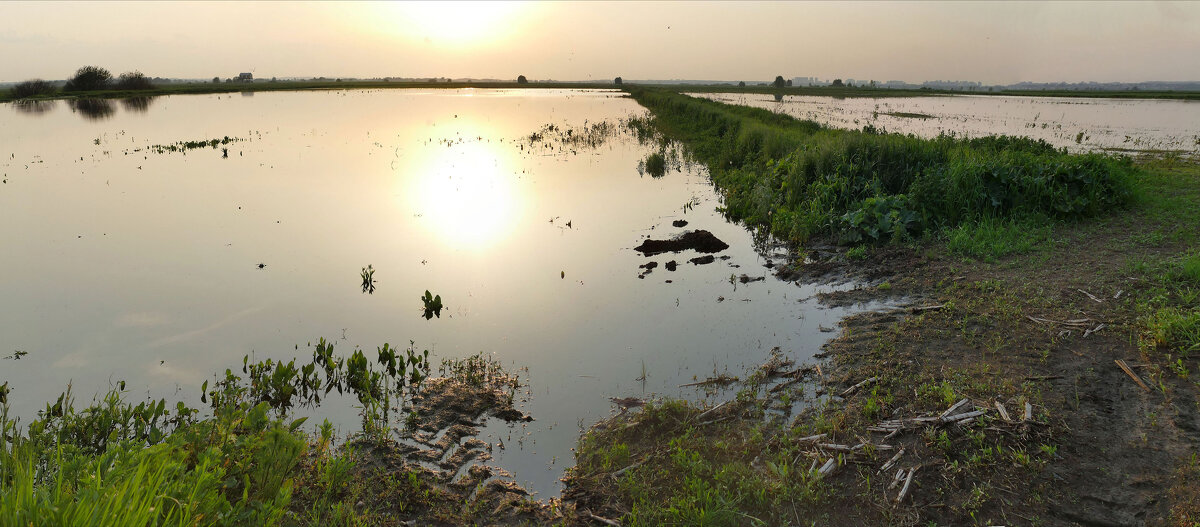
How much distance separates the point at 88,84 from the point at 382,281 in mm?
98905

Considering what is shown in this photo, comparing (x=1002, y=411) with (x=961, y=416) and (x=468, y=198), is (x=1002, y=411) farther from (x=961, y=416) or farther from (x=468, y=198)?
(x=468, y=198)

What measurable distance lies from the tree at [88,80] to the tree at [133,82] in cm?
162

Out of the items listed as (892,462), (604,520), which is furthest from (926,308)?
(604,520)

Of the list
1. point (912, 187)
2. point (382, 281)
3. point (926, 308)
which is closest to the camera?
point (926, 308)

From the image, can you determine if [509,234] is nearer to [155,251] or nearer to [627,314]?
[627,314]

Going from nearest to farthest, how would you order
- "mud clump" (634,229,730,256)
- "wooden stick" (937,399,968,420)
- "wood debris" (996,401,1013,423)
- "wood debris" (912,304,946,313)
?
"wood debris" (996,401,1013,423)
"wooden stick" (937,399,968,420)
"wood debris" (912,304,946,313)
"mud clump" (634,229,730,256)

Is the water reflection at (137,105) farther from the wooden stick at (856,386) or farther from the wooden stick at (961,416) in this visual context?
the wooden stick at (961,416)

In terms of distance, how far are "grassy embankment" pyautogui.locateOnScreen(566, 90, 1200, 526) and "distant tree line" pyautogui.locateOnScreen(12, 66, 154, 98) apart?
90.4 meters

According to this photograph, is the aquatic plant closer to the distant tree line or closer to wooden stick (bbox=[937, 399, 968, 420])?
wooden stick (bbox=[937, 399, 968, 420])

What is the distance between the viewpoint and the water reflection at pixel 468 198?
12.5 m

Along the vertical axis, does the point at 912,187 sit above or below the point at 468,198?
above

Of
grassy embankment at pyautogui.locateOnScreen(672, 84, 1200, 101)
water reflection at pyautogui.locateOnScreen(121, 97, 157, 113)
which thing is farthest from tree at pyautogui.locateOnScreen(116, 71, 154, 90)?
grassy embankment at pyautogui.locateOnScreen(672, 84, 1200, 101)

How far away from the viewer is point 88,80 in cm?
7862

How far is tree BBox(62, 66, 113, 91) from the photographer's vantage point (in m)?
77.3
